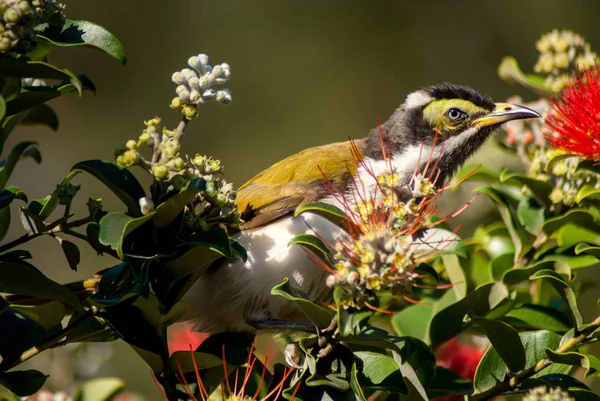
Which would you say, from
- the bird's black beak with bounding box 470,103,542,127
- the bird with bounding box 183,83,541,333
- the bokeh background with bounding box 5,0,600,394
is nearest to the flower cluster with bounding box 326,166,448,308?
the bird with bounding box 183,83,541,333

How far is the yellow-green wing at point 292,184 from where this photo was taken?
147 inches

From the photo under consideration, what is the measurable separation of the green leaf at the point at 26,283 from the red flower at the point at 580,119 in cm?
201

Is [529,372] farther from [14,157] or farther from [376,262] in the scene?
[14,157]

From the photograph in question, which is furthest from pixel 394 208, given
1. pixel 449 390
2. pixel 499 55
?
→ pixel 499 55

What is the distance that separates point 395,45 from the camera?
12.4 metres

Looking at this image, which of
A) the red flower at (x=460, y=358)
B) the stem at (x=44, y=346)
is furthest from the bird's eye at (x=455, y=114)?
the stem at (x=44, y=346)

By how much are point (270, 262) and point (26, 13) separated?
5.96 feet

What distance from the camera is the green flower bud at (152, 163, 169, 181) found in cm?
214

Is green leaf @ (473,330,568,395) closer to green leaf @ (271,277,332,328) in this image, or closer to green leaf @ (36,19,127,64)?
green leaf @ (271,277,332,328)

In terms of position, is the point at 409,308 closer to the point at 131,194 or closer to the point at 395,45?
the point at 131,194

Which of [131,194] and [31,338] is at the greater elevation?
[131,194]

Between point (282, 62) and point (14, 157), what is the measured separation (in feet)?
31.5

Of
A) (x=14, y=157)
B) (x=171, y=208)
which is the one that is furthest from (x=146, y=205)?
(x=14, y=157)

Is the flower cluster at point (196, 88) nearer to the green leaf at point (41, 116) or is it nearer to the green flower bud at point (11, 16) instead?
the green flower bud at point (11, 16)
